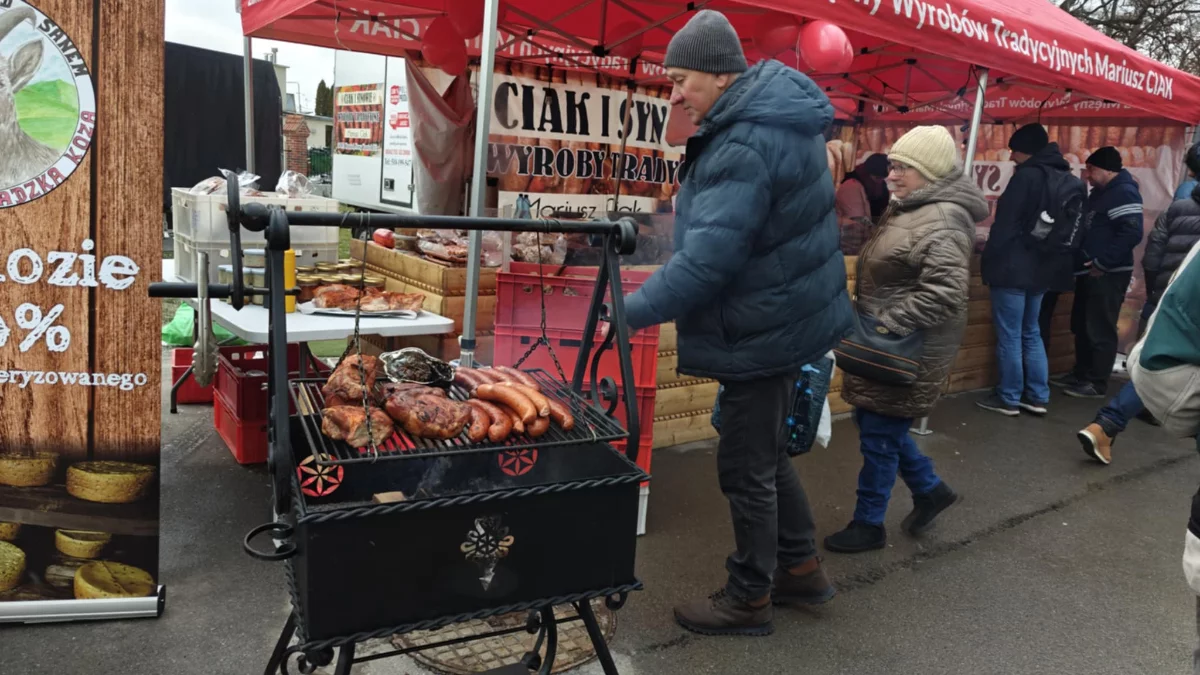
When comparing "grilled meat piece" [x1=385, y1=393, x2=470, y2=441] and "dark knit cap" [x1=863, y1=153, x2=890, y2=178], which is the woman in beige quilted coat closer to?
"grilled meat piece" [x1=385, y1=393, x2=470, y2=441]

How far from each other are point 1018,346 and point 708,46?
188 inches

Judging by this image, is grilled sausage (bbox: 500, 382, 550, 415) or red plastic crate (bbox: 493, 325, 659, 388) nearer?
grilled sausage (bbox: 500, 382, 550, 415)

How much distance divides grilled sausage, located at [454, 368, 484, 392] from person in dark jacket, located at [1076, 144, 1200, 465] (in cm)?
443

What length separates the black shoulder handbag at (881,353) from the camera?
3518 millimetres

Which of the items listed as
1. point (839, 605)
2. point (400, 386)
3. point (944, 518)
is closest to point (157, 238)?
point (400, 386)

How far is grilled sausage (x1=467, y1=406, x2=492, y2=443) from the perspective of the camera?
201 centimetres

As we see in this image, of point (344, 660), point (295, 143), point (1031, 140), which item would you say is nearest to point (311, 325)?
point (344, 660)

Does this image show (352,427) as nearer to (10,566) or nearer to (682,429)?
(10,566)

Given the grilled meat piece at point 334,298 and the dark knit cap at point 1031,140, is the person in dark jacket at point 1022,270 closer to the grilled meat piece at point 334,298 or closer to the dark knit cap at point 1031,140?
the dark knit cap at point 1031,140

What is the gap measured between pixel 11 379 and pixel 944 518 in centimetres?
418

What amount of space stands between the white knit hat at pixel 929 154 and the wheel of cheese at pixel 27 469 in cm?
343

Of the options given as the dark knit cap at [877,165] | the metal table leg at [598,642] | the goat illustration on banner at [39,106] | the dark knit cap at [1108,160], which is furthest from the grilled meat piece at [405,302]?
the dark knit cap at [877,165]

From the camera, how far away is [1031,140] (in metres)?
6.17

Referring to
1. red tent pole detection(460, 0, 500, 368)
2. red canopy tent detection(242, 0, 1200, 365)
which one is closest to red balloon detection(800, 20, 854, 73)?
red canopy tent detection(242, 0, 1200, 365)
